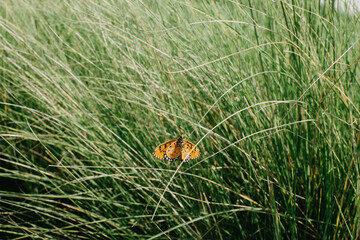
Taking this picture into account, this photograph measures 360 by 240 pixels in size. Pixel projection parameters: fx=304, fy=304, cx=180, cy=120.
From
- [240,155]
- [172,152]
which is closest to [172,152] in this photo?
[172,152]

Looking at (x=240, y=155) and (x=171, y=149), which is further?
(x=240, y=155)

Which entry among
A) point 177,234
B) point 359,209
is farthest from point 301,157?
point 177,234

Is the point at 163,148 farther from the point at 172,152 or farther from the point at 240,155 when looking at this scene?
A: the point at 240,155

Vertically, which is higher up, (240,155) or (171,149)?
(171,149)

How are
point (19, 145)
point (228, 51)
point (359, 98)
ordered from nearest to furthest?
1. point (359, 98)
2. point (228, 51)
3. point (19, 145)

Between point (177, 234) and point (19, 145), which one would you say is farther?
point (19, 145)

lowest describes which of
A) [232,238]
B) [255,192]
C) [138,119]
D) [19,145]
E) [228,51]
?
[232,238]

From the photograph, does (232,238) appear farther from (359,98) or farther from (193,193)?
(359,98)

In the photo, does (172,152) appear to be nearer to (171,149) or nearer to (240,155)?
(171,149)

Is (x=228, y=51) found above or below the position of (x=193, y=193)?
above

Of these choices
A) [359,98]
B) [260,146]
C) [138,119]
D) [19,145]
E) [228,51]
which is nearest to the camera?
[260,146]
